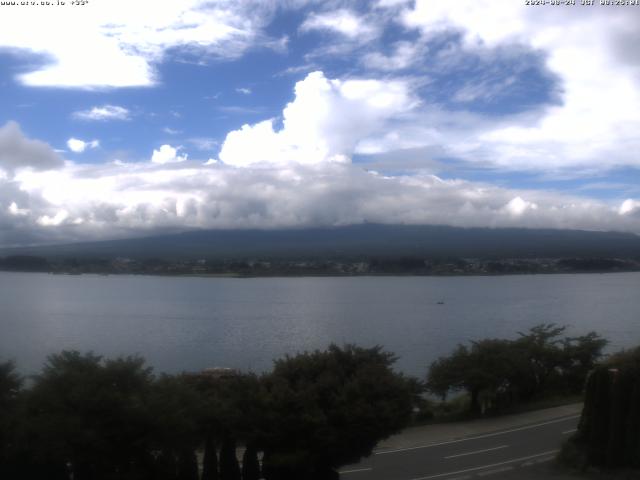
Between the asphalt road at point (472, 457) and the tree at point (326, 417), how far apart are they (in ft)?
7.38

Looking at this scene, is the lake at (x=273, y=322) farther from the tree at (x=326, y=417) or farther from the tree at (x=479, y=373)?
the tree at (x=326, y=417)

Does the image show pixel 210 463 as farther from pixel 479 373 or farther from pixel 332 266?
pixel 332 266

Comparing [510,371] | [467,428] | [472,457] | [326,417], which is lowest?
[467,428]

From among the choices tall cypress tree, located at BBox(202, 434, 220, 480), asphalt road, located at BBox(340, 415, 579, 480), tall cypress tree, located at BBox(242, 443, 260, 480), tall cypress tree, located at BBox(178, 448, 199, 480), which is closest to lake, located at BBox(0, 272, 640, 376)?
asphalt road, located at BBox(340, 415, 579, 480)

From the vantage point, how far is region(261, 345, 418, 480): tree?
40.3 feet

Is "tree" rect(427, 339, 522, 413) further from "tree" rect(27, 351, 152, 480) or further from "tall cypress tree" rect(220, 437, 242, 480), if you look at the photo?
"tree" rect(27, 351, 152, 480)

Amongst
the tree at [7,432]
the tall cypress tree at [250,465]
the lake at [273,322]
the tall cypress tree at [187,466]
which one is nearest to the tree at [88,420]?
the tree at [7,432]

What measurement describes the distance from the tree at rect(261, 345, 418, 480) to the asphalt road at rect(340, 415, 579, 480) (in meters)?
2.25

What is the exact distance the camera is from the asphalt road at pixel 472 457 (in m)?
14.6

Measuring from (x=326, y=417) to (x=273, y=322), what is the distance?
153 feet

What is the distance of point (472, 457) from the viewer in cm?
1598

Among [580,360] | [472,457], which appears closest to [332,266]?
[580,360]

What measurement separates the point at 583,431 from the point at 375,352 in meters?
4.43

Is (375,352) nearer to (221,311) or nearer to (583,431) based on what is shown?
(583,431)
